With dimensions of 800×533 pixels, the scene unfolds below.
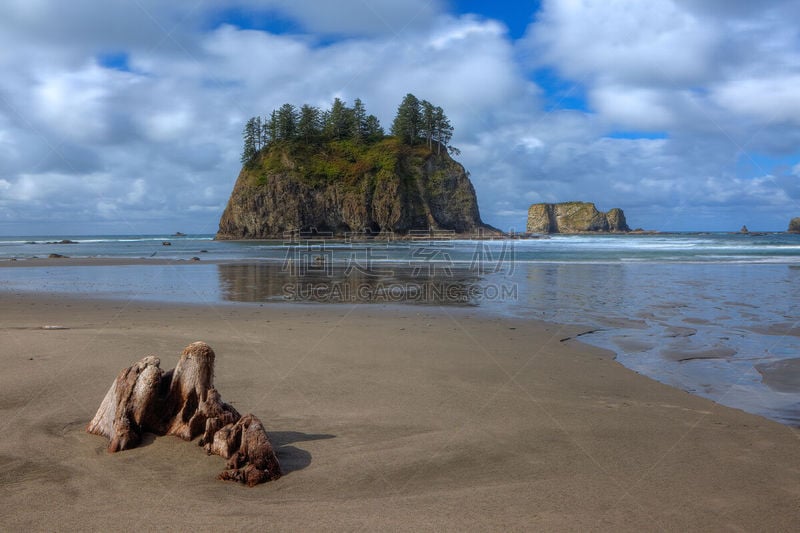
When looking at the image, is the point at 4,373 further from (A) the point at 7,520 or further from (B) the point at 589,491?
(B) the point at 589,491

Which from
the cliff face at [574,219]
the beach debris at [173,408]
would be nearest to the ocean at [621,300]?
the beach debris at [173,408]

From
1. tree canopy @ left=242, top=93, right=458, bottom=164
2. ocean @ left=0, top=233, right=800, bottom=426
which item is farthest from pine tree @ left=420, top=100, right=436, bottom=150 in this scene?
ocean @ left=0, top=233, right=800, bottom=426

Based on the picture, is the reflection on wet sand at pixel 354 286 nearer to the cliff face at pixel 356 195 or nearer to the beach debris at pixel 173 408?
the beach debris at pixel 173 408

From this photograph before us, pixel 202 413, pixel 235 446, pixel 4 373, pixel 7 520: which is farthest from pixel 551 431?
pixel 4 373

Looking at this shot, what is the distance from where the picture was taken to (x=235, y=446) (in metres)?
3.64

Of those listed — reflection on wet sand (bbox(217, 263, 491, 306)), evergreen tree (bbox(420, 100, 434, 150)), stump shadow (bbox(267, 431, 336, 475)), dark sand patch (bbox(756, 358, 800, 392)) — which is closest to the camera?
stump shadow (bbox(267, 431, 336, 475))

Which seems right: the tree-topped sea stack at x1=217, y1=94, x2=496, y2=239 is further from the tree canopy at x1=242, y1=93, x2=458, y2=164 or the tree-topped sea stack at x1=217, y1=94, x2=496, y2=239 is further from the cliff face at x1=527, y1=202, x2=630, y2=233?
the cliff face at x1=527, y1=202, x2=630, y2=233

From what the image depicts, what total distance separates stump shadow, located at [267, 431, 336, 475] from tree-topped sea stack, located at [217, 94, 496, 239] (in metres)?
76.2

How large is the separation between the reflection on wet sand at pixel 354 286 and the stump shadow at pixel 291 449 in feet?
28.9

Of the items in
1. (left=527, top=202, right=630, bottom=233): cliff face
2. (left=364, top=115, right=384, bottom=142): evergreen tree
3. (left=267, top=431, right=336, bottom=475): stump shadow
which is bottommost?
(left=267, top=431, right=336, bottom=475): stump shadow

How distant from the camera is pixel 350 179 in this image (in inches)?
3351

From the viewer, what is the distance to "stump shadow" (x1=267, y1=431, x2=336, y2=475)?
3592 mm

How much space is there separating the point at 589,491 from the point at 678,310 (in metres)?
9.36

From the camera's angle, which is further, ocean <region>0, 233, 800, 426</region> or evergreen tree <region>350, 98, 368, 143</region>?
evergreen tree <region>350, 98, 368, 143</region>
